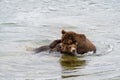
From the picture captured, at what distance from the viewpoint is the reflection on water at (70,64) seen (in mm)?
10094

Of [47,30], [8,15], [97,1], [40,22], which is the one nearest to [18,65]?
[47,30]

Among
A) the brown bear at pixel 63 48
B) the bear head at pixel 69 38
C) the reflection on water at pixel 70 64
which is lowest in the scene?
the reflection on water at pixel 70 64

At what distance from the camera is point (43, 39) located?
14.1m

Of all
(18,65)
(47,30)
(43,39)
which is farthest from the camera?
(47,30)

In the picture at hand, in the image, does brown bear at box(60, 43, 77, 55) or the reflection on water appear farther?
brown bear at box(60, 43, 77, 55)

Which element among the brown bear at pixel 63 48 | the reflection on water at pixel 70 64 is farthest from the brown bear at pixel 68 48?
the reflection on water at pixel 70 64

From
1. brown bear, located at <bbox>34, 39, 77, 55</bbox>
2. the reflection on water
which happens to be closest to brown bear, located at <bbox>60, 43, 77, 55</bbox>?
brown bear, located at <bbox>34, 39, 77, 55</bbox>

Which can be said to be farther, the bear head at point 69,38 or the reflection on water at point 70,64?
the bear head at point 69,38

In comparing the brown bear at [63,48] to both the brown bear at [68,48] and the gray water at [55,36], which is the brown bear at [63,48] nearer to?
the brown bear at [68,48]

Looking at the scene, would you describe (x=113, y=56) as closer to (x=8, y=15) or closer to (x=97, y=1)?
(x=8, y=15)

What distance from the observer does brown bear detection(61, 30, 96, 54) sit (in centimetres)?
1137

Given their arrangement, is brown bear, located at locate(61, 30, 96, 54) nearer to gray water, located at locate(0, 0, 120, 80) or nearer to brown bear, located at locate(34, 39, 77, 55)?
brown bear, located at locate(34, 39, 77, 55)

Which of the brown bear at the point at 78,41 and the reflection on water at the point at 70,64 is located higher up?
the brown bear at the point at 78,41

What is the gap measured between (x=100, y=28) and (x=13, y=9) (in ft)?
16.8
